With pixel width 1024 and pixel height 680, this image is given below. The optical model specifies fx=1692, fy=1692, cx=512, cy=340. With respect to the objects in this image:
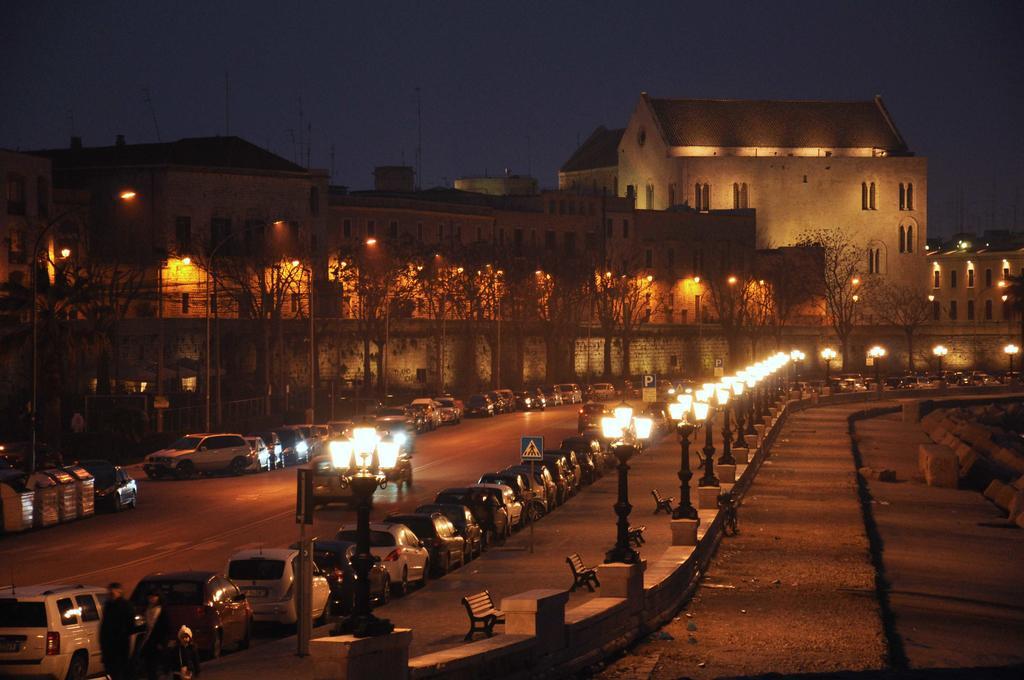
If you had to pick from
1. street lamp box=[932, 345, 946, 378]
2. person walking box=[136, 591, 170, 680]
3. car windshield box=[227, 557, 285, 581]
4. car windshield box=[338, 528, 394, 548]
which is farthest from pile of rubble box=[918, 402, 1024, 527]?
street lamp box=[932, 345, 946, 378]

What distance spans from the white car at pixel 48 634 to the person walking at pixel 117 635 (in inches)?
72.8

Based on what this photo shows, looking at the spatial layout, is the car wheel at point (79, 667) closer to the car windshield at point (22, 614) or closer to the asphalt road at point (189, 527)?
the car windshield at point (22, 614)

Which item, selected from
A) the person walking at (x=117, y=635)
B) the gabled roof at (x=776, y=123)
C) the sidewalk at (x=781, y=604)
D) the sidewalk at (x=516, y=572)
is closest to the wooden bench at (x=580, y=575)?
the sidewalk at (x=516, y=572)

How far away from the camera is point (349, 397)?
95.4 meters

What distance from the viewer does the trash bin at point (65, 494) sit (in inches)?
1650

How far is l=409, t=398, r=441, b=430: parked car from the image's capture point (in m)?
79.4

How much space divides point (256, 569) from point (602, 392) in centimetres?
8053

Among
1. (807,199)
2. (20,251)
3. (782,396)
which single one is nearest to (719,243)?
(807,199)

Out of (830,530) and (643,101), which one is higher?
(643,101)

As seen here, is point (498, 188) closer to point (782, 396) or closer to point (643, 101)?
point (643, 101)

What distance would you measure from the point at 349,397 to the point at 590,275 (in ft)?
139

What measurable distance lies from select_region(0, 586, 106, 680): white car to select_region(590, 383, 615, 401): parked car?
80846mm

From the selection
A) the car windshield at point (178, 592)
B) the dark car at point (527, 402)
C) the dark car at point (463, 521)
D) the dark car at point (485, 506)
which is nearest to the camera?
the car windshield at point (178, 592)

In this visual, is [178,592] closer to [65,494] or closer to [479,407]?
[65,494]
